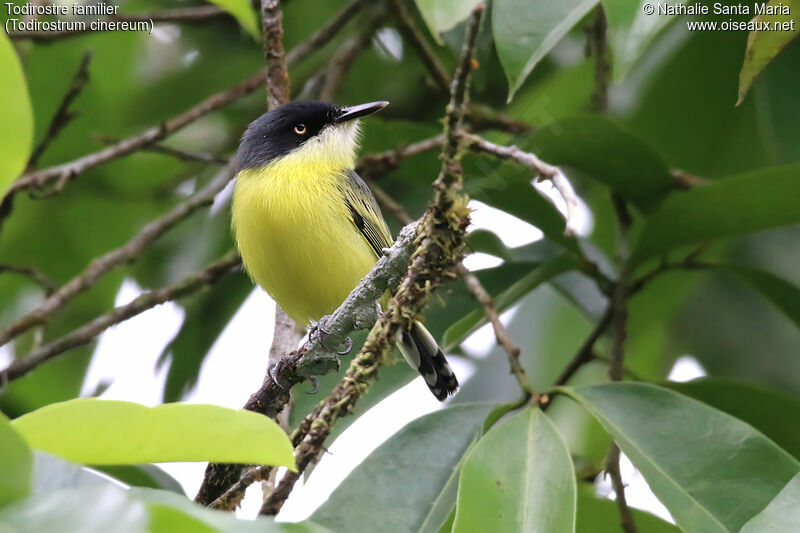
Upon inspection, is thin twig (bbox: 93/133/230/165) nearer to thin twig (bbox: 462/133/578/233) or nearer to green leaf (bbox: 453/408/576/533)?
green leaf (bbox: 453/408/576/533)

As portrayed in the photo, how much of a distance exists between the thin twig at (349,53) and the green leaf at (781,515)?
3458 mm

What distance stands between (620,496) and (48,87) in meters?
3.82

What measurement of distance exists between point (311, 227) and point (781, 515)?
8.24ft

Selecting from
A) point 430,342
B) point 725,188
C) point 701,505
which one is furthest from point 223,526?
point 725,188

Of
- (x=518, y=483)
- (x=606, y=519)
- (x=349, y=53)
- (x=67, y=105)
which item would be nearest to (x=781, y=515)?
(x=518, y=483)

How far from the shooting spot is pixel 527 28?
302 centimetres

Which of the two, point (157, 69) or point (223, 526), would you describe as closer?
point (223, 526)

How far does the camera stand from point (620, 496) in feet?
11.3

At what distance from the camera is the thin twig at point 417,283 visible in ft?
6.95

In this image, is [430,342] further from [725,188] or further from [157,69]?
[157,69]

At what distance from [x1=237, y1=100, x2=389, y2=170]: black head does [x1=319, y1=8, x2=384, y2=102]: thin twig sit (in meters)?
0.35

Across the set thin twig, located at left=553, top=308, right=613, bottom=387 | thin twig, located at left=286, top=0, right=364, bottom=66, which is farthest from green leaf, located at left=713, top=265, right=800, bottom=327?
thin twig, located at left=286, top=0, right=364, bottom=66

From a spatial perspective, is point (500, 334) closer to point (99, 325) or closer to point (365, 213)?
point (365, 213)

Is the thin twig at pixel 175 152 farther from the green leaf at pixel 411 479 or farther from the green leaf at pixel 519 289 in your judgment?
the green leaf at pixel 411 479
